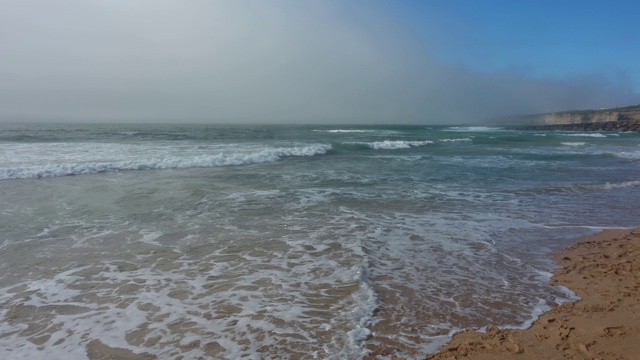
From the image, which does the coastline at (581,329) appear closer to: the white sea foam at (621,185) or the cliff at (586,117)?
the white sea foam at (621,185)

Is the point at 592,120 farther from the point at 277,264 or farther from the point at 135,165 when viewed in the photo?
the point at 277,264

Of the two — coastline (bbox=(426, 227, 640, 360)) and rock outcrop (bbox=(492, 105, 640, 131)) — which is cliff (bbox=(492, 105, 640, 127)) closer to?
rock outcrop (bbox=(492, 105, 640, 131))

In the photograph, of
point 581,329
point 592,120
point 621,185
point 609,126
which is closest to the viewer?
point 581,329

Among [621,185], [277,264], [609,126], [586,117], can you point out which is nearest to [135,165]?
[277,264]

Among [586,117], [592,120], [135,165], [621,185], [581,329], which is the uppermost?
[586,117]

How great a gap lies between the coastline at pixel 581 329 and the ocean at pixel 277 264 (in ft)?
0.68

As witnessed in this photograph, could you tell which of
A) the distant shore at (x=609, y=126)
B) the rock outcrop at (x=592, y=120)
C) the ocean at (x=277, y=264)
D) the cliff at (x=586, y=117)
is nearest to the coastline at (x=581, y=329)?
the ocean at (x=277, y=264)

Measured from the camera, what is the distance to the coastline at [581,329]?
12.0 ft

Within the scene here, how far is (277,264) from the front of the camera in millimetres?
6070

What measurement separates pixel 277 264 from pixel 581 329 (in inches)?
154

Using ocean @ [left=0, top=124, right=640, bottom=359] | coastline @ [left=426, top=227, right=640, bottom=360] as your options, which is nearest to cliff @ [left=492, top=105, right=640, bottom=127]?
ocean @ [left=0, top=124, right=640, bottom=359]

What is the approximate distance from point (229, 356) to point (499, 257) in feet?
15.3

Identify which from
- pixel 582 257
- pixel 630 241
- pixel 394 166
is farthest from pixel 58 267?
pixel 394 166

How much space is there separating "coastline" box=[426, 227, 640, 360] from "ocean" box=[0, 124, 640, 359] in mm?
207
